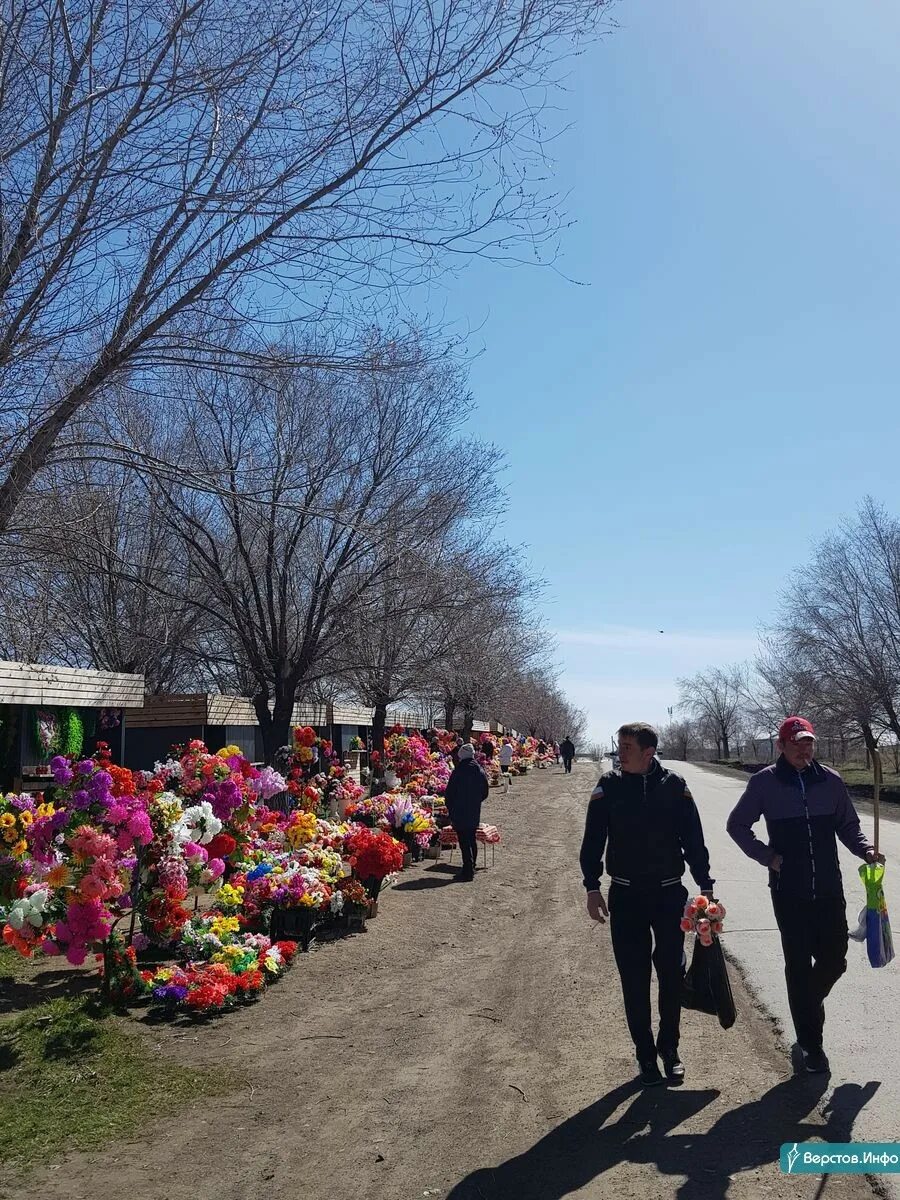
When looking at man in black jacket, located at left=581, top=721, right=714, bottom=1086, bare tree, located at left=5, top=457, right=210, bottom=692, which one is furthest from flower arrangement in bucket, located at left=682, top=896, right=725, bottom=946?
bare tree, located at left=5, top=457, right=210, bottom=692

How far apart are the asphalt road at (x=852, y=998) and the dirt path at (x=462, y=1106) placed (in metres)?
0.14

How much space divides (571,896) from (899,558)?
35.0 meters

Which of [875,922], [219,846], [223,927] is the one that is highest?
[219,846]

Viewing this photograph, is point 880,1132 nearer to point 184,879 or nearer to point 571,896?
point 184,879

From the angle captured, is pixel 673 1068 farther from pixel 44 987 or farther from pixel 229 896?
pixel 44 987

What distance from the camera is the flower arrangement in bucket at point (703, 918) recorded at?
4.88m

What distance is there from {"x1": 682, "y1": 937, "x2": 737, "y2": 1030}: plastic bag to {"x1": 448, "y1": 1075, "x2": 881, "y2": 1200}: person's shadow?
354 mm

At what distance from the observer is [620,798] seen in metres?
5.01

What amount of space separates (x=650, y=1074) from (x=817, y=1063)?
81cm

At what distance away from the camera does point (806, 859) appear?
5.08m

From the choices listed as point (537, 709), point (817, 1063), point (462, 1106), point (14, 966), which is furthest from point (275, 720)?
point (537, 709)

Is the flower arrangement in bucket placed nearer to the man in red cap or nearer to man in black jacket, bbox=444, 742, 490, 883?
the man in red cap

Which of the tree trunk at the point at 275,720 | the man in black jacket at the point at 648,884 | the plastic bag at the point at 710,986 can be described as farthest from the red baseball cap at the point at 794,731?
the tree trunk at the point at 275,720

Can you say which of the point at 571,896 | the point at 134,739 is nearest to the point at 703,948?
the point at 571,896
